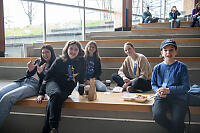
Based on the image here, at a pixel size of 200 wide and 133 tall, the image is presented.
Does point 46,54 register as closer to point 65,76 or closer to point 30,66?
point 30,66

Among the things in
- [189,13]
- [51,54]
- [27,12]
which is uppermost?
[189,13]

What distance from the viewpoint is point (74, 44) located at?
2131 mm

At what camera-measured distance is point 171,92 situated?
1655mm

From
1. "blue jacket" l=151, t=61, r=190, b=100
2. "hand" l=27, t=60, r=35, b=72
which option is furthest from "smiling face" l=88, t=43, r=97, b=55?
"blue jacket" l=151, t=61, r=190, b=100

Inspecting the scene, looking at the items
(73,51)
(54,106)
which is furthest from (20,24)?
(54,106)

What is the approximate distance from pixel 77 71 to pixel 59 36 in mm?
2930

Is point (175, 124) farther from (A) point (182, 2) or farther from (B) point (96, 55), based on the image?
(A) point (182, 2)

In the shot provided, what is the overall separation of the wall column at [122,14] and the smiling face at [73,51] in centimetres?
429

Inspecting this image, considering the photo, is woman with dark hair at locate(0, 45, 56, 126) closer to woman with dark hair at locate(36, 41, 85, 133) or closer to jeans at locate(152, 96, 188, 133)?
woman with dark hair at locate(36, 41, 85, 133)

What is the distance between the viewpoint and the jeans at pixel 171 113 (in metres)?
1.55

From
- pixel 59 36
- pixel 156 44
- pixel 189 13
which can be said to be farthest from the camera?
pixel 189 13

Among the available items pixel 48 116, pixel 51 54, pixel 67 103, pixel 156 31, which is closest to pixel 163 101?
pixel 67 103

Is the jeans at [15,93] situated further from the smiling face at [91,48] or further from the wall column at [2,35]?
the wall column at [2,35]

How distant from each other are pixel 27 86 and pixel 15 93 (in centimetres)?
19
